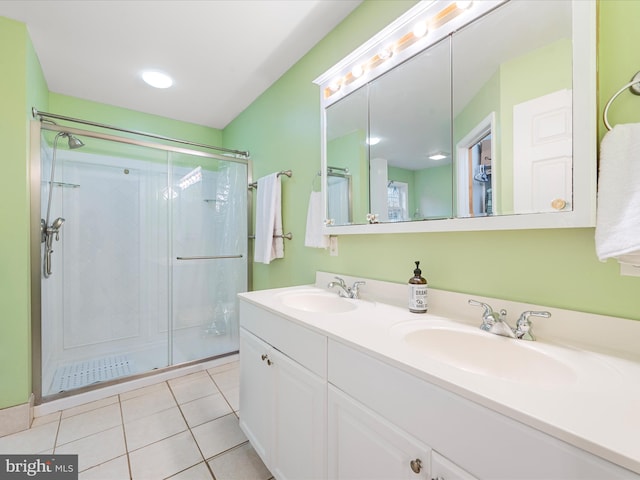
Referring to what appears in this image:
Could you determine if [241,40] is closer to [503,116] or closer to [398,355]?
[503,116]

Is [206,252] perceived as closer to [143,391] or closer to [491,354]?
[143,391]

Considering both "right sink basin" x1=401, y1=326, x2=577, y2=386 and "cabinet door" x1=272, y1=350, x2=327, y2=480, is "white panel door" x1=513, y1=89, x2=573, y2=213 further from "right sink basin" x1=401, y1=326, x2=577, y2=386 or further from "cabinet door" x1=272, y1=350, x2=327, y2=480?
"cabinet door" x1=272, y1=350, x2=327, y2=480

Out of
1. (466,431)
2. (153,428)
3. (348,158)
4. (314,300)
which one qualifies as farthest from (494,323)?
(153,428)

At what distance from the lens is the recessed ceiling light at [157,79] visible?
2180 millimetres

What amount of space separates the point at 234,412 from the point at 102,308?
163 centimetres

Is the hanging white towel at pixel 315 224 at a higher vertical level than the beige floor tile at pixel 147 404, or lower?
higher

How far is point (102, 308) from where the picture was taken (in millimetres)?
2531

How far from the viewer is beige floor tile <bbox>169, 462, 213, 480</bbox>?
1.33m

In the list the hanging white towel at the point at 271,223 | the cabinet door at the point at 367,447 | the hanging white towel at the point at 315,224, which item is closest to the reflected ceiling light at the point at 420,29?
the hanging white towel at the point at 315,224

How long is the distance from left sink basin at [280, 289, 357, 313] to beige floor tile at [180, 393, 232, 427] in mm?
916

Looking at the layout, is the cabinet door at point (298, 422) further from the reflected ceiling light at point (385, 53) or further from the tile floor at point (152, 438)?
the reflected ceiling light at point (385, 53)

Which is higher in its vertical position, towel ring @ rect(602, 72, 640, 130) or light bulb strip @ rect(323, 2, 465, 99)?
light bulb strip @ rect(323, 2, 465, 99)

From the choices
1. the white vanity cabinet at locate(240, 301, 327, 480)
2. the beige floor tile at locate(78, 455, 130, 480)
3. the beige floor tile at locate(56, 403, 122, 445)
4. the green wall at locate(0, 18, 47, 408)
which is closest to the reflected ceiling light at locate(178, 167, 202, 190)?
the green wall at locate(0, 18, 47, 408)
